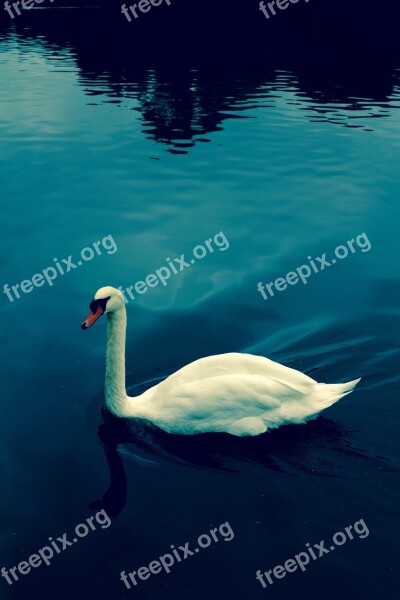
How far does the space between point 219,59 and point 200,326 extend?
3617 cm

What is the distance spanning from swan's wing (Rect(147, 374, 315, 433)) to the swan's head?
1309 mm

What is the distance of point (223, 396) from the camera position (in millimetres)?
8562

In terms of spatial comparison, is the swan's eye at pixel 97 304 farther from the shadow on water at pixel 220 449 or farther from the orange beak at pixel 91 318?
the shadow on water at pixel 220 449

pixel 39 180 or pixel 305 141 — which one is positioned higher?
pixel 39 180

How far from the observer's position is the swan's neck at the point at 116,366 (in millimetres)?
8969

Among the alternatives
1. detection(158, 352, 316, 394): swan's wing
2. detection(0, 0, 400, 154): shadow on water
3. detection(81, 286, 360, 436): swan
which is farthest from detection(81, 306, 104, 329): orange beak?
detection(0, 0, 400, 154): shadow on water

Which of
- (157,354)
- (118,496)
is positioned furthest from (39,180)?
(118,496)

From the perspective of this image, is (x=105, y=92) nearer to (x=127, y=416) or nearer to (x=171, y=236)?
(x=171, y=236)

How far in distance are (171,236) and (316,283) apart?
3.58 m

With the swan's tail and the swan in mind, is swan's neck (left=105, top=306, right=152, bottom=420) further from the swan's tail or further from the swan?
the swan's tail

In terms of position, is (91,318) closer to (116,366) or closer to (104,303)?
(104,303)

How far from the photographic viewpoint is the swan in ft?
28.1

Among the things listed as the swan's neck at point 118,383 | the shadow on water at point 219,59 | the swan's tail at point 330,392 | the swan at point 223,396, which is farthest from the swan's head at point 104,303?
the shadow on water at point 219,59

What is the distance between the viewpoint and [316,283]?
44.1 feet
